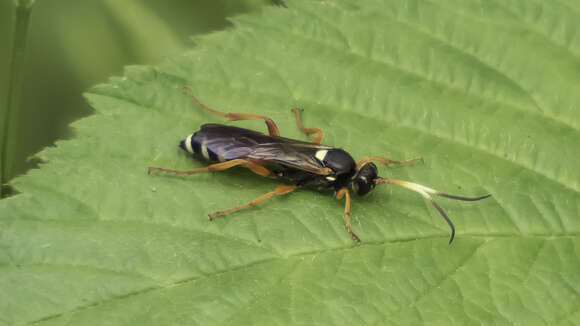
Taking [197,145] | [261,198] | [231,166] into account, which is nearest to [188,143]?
[197,145]

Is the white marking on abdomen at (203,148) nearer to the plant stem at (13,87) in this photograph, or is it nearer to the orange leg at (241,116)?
the orange leg at (241,116)

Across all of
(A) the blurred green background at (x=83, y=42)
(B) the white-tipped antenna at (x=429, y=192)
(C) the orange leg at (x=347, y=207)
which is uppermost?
(A) the blurred green background at (x=83, y=42)

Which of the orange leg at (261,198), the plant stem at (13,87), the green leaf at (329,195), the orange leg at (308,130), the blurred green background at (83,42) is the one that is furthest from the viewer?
the blurred green background at (83,42)

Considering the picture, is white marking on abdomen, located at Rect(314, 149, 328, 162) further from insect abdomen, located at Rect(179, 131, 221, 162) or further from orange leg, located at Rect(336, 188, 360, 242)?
insect abdomen, located at Rect(179, 131, 221, 162)

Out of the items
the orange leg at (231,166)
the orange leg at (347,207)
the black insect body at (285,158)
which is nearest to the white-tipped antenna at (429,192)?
the black insect body at (285,158)

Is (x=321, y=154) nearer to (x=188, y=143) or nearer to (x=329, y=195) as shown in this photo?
(x=329, y=195)

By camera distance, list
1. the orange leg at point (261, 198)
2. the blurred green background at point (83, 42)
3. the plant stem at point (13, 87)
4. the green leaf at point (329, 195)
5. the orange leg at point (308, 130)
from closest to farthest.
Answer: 1. the green leaf at point (329, 195)
2. the orange leg at point (261, 198)
3. the plant stem at point (13, 87)
4. the orange leg at point (308, 130)
5. the blurred green background at point (83, 42)

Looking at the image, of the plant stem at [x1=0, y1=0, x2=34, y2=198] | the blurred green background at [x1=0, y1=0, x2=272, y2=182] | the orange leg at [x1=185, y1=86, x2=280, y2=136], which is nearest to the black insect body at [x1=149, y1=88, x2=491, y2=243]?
the orange leg at [x1=185, y1=86, x2=280, y2=136]
